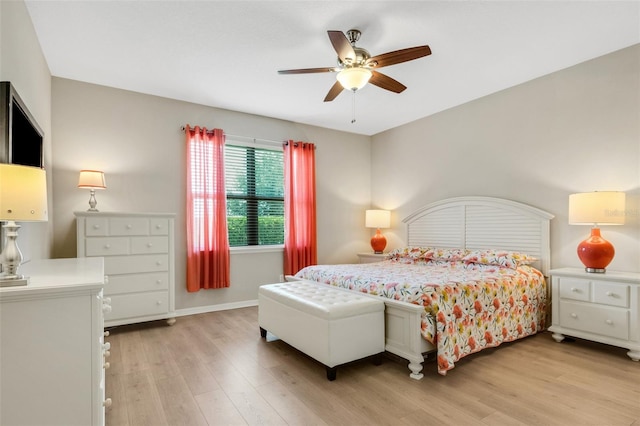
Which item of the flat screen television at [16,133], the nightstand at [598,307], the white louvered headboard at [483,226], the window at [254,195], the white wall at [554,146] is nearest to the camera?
the flat screen television at [16,133]

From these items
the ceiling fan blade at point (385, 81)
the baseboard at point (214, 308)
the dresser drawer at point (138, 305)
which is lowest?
the baseboard at point (214, 308)

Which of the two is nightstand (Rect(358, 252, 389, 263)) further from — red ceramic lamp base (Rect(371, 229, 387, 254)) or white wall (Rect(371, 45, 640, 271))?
white wall (Rect(371, 45, 640, 271))

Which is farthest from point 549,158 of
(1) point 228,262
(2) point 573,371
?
(1) point 228,262

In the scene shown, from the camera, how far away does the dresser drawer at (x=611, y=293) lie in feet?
8.82

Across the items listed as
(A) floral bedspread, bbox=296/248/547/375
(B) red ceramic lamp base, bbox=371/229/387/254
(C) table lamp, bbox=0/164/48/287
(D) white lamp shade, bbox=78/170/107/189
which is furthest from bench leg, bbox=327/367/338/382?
(B) red ceramic lamp base, bbox=371/229/387/254

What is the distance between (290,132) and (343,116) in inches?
32.0

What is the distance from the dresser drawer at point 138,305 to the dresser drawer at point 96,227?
0.64m

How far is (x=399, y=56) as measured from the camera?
8.01 ft

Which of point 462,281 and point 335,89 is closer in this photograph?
point 462,281

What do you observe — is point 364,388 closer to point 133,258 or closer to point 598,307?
point 598,307

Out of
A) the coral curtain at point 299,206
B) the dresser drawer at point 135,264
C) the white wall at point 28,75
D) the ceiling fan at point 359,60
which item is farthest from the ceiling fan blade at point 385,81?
the dresser drawer at point 135,264

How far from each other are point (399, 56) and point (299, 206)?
9.43 feet

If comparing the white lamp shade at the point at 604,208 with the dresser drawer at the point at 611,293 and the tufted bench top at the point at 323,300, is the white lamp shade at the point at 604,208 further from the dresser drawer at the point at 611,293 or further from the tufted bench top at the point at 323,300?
the tufted bench top at the point at 323,300

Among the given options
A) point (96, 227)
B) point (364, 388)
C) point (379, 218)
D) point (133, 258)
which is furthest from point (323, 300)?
point (379, 218)
